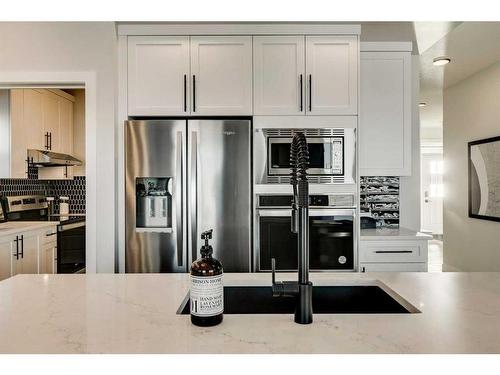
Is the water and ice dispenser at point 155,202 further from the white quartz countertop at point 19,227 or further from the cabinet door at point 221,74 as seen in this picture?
the white quartz countertop at point 19,227

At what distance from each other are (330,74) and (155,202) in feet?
4.87

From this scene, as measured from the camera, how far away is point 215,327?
3.10ft

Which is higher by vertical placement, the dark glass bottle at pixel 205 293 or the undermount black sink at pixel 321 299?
the dark glass bottle at pixel 205 293

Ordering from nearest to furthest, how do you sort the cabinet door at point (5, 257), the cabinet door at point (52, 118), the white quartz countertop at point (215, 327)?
the white quartz countertop at point (215, 327), the cabinet door at point (5, 257), the cabinet door at point (52, 118)

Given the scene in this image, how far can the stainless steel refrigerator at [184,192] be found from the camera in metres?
2.54

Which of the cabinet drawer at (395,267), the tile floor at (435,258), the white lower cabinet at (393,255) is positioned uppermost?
the white lower cabinet at (393,255)

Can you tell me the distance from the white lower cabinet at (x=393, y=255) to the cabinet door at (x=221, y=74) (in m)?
1.30

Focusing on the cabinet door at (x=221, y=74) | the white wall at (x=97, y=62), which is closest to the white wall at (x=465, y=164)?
the cabinet door at (x=221, y=74)

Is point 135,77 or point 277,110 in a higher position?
point 135,77
